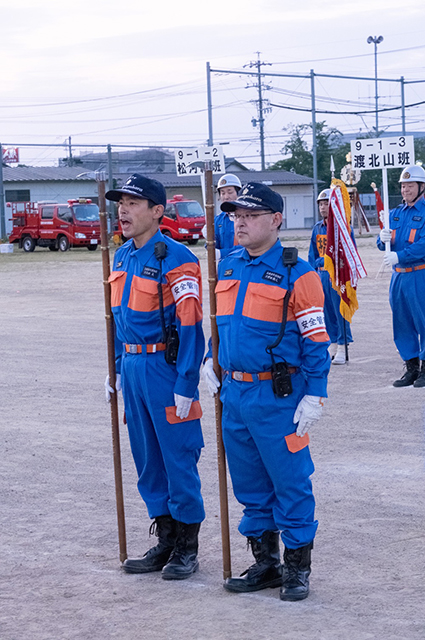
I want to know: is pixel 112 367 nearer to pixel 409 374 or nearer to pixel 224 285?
pixel 224 285

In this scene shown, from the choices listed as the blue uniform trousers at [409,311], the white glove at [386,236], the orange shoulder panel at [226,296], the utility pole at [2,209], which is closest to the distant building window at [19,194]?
the utility pole at [2,209]

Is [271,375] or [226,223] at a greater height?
[226,223]

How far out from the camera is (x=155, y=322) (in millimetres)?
4973

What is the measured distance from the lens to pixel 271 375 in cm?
457

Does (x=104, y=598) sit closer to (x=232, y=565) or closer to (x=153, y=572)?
(x=153, y=572)

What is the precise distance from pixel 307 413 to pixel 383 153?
28.1 ft

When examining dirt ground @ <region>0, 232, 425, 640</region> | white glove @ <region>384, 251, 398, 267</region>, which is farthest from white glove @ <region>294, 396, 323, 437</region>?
white glove @ <region>384, 251, 398, 267</region>

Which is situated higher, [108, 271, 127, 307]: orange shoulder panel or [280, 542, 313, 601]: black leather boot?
[108, 271, 127, 307]: orange shoulder panel

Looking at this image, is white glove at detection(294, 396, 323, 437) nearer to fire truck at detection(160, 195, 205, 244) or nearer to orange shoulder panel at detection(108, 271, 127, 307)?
orange shoulder panel at detection(108, 271, 127, 307)

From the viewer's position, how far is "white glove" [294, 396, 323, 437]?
4.52m

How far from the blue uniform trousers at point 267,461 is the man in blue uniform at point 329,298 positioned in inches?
281

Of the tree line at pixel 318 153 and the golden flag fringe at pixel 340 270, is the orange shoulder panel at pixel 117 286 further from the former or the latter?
the tree line at pixel 318 153

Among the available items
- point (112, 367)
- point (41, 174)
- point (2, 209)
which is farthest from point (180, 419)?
point (41, 174)

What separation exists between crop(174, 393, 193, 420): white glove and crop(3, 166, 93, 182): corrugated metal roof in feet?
189
